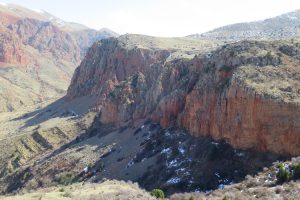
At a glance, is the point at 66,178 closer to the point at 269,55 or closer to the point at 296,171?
the point at 269,55

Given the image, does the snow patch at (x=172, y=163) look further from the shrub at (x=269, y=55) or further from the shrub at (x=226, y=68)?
the shrub at (x=269, y=55)

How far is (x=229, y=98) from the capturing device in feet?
211

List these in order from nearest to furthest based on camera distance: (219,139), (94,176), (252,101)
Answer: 1. (252,101)
2. (219,139)
3. (94,176)

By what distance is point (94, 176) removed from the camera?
75.9 metres

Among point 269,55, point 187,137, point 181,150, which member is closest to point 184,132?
point 187,137

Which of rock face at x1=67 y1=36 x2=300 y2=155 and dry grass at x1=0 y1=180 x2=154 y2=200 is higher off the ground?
Answer: rock face at x1=67 y1=36 x2=300 y2=155

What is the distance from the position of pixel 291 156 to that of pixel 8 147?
2622 inches

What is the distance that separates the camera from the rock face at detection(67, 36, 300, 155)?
58344 mm

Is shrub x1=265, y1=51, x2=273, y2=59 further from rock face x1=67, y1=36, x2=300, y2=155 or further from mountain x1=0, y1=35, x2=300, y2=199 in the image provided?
mountain x1=0, y1=35, x2=300, y2=199

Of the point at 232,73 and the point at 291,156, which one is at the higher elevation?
the point at 232,73

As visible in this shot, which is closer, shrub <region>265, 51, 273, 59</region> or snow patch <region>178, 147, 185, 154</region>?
snow patch <region>178, 147, 185, 154</region>

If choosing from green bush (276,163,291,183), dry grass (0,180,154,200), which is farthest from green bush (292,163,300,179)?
dry grass (0,180,154,200)

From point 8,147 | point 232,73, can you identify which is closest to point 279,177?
point 232,73

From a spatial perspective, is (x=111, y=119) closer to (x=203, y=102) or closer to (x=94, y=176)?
(x=94, y=176)
